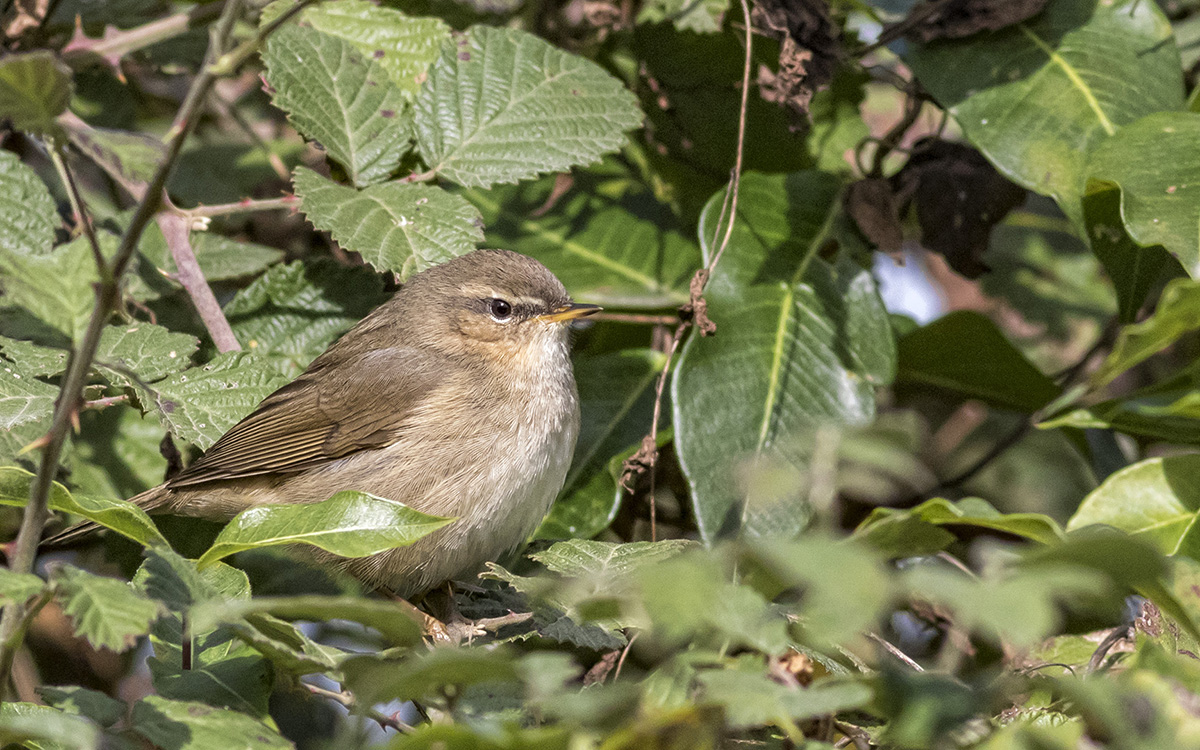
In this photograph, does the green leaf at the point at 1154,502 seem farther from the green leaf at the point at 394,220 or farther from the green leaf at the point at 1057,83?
the green leaf at the point at 394,220

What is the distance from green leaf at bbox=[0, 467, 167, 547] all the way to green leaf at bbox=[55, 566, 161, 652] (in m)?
0.48

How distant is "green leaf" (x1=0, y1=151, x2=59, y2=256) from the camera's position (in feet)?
9.84

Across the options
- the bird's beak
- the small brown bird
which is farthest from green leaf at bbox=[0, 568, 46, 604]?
the bird's beak

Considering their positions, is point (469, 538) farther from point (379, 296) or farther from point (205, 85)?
point (205, 85)

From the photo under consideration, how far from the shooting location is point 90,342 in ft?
4.78

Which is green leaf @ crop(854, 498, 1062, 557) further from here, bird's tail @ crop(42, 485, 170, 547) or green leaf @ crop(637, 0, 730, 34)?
bird's tail @ crop(42, 485, 170, 547)

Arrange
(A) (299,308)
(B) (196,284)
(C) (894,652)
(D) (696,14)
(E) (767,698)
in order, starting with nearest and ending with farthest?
(E) (767,698) < (C) (894,652) < (B) (196,284) < (A) (299,308) < (D) (696,14)

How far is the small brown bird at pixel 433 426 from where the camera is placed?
307 cm

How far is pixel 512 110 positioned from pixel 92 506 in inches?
69.4

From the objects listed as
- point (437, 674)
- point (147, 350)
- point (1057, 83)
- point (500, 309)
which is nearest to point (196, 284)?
point (147, 350)

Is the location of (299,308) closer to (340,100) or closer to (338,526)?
(340,100)

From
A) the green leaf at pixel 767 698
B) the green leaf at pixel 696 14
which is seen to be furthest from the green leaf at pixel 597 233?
the green leaf at pixel 767 698

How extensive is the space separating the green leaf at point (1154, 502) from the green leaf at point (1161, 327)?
0.84 m

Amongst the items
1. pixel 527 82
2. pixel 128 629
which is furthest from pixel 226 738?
pixel 527 82
